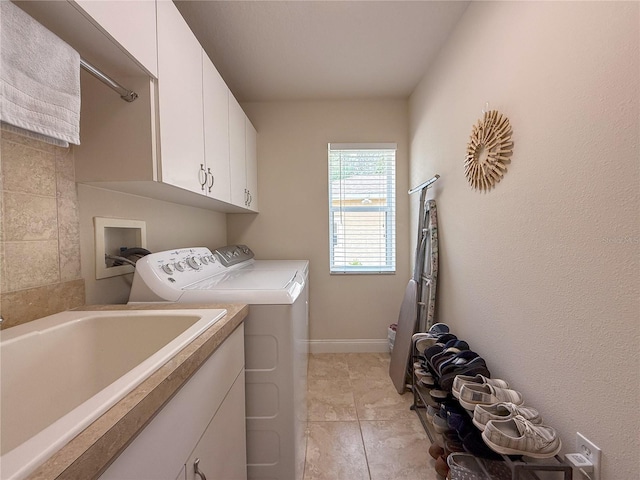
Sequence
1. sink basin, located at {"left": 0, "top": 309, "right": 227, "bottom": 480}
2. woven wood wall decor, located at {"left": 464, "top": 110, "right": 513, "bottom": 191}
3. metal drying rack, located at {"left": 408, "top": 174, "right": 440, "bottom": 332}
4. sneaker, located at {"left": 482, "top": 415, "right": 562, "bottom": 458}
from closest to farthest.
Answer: sink basin, located at {"left": 0, "top": 309, "right": 227, "bottom": 480} < sneaker, located at {"left": 482, "top": 415, "right": 562, "bottom": 458} < woven wood wall decor, located at {"left": 464, "top": 110, "right": 513, "bottom": 191} < metal drying rack, located at {"left": 408, "top": 174, "right": 440, "bottom": 332}

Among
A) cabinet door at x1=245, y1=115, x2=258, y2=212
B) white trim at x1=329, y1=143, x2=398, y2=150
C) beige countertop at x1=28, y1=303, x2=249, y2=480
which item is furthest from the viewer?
white trim at x1=329, y1=143, x2=398, y2=150

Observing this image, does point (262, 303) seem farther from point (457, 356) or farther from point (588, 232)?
point (588, 232)

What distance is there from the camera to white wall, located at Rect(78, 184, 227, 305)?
113cm

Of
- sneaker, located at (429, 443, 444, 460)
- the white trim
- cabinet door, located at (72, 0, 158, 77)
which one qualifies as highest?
the white trim

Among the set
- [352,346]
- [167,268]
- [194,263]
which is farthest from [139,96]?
[352,346]

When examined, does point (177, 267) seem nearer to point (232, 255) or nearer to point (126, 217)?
point (126, 217)

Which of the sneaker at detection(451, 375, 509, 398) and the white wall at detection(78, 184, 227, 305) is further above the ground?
the white wall at detection(78, 184, 227, 305)

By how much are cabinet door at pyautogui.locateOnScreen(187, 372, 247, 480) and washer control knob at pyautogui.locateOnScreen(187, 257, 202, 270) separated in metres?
0.69

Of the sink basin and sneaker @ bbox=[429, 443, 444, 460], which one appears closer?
the sink basin

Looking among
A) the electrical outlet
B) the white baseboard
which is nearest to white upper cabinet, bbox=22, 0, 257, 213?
the electrical outlet

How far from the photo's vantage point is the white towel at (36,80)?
0.65m

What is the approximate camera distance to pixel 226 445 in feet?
2.97

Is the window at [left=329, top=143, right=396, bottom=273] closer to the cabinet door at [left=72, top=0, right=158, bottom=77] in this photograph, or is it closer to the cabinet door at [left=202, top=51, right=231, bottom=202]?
the cabinet door at [left=202, top=51, right=231, bottom=202]

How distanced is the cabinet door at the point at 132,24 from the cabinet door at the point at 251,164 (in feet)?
4.34
